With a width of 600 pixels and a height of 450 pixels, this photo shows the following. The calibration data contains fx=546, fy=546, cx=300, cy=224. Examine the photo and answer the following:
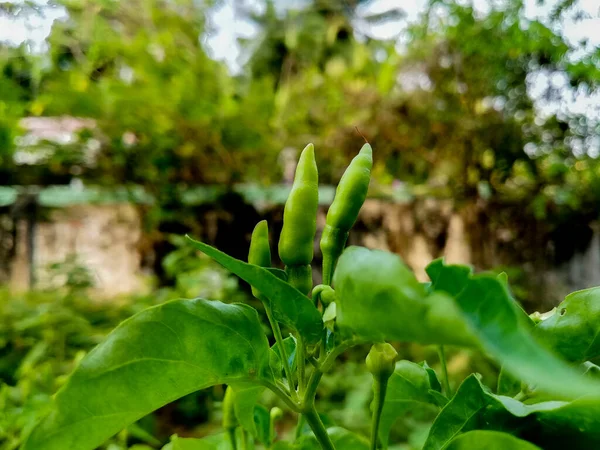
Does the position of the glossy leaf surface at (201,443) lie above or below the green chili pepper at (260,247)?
below

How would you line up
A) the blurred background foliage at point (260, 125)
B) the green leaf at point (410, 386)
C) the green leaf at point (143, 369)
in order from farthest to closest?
the blurred background foliage at point (260, 125) → the green leaf at point (410, 386) → the green leaf at point (143, 369)

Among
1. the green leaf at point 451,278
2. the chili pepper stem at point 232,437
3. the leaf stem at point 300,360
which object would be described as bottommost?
the chili pepper stem at point 232,437

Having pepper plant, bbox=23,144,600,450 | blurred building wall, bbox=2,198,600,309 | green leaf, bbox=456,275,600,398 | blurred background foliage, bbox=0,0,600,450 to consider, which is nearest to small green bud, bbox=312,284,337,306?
pepper plant, bbox=23,144,600,450

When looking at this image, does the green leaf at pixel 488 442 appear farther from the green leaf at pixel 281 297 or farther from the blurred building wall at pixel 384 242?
the blurred building wall at pixel 384 242

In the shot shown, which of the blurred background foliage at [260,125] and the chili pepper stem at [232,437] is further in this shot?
the blurred background foliage at [260,125]

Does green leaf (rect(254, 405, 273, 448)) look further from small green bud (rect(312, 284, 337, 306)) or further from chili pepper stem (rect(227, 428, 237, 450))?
small green bud (rect(312, 284, 337, 306))

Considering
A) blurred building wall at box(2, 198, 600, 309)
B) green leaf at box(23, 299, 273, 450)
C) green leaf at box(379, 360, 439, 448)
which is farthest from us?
blurred building wall at box(2, 198, 600, 309)

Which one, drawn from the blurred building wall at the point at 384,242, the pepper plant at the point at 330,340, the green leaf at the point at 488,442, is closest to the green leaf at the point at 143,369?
the pepper plant at the point at 330,340

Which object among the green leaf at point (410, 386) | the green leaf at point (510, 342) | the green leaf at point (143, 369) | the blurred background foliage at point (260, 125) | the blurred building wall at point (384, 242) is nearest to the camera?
the green leaf at point (510, 342)
